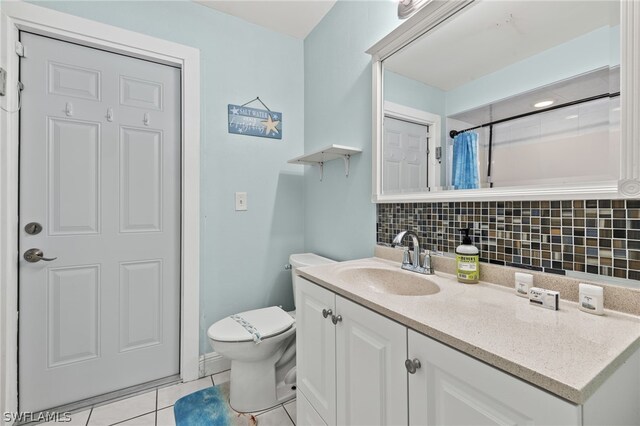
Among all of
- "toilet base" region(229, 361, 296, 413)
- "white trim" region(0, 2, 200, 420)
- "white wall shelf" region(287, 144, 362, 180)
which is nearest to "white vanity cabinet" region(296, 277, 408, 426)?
"toilet base" region(229, 361, 296, 413)

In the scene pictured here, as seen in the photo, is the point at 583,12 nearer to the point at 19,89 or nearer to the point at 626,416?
the point at 626,416

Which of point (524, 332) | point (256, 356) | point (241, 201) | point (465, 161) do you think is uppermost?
point (465, 161)

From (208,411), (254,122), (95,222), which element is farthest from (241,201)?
(208,411)

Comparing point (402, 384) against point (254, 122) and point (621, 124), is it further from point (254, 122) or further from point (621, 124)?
point (254, 122)

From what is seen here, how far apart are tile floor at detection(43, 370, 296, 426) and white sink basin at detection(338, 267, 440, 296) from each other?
2.71 feet

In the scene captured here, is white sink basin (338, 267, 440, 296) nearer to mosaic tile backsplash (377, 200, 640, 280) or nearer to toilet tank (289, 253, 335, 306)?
mosaic tile backsplash (377, 200, 640, 280)

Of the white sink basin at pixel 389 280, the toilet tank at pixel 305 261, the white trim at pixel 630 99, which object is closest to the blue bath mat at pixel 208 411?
the toilet tank at pixel 305 261

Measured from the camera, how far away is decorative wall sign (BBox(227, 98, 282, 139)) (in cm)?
188

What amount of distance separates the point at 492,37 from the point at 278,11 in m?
1.42

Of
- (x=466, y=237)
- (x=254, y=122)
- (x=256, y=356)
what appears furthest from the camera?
(x=254, y=122)

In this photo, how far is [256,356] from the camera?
1431 mm

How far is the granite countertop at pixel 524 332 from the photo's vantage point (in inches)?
18.7

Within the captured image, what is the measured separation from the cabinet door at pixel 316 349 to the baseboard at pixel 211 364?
33.4 inches

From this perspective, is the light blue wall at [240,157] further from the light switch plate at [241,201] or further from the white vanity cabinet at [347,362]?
the white vanity cabinet at [347,362]
